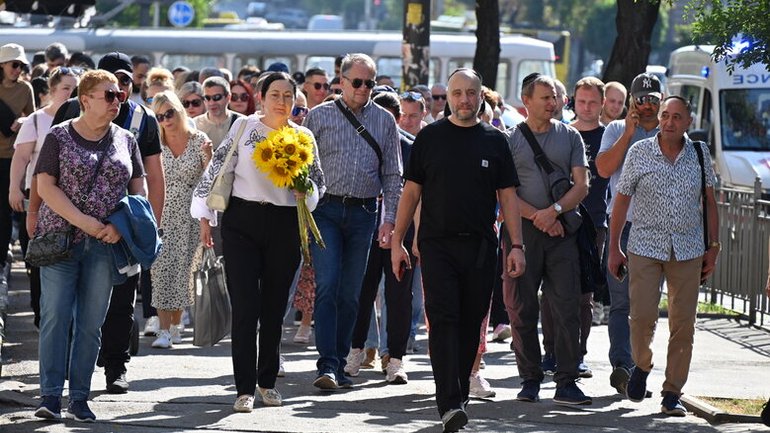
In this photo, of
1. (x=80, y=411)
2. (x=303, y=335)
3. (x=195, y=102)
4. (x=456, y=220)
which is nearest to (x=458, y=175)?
(x=456, y=220)

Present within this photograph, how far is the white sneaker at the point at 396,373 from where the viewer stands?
413 inches

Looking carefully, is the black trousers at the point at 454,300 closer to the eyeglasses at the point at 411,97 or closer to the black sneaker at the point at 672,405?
the black sneaker at the point at 672,405

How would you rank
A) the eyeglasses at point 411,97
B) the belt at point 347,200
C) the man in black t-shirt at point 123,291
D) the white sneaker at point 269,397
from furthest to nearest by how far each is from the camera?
1. the eyeglasses at point 411,97
2. the belt at point 347,200
3. the man in black t-shirt at point 123,291
4. the white sneaker at point 269,397

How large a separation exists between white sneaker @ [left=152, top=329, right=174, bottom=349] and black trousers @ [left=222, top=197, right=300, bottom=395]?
277cm

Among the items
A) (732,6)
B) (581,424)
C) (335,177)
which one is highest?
(732,6)

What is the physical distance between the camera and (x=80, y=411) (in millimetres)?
8672

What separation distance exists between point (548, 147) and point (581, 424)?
5.59 ft

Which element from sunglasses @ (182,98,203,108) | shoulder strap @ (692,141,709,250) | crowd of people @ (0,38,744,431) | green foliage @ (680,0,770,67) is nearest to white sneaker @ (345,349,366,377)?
crowd of people @ (0,38,744,431)

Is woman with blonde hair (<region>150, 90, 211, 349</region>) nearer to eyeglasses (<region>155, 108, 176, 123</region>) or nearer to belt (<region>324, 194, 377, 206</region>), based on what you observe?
eyeglasses (<region>155, 108, 176, 123</region>)

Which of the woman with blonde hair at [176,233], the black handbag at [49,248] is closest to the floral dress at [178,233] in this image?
the woman with blonde hair at [176,233]

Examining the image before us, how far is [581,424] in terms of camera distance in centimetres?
912

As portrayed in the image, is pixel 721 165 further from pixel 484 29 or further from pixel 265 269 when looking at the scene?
pixel 265 269

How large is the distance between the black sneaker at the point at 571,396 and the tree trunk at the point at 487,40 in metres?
11.5

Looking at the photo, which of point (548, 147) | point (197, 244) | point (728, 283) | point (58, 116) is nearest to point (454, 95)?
point (548, 147)
